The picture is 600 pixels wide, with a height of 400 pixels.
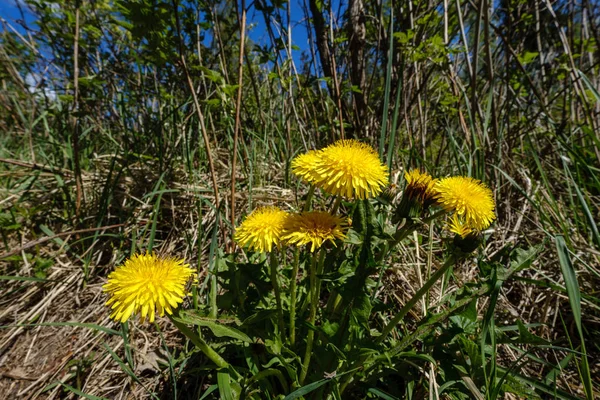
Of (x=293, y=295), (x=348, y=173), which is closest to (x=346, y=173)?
(x=348, y=173)

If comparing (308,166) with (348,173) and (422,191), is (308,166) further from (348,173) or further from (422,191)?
(422,191)

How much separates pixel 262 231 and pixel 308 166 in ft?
0.70

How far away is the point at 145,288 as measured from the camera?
0.72 metres

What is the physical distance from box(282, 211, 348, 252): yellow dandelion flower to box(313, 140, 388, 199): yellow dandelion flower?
0.08 meters

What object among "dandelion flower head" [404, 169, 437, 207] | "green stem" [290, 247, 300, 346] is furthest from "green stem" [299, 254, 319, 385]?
"dandelion flower head" [404, 169, 437, 207]

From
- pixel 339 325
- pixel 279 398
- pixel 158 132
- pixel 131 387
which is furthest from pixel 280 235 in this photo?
pixel 158 132

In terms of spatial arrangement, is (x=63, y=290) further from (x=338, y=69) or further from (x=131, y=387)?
(x=338, y=69)

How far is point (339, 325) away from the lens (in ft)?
2.98

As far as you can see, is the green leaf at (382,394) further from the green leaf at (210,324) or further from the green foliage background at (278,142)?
the green foliage background at (278,142)

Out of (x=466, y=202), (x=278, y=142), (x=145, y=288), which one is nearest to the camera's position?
(x=145, y=288)

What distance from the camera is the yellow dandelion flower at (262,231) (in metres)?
0.85

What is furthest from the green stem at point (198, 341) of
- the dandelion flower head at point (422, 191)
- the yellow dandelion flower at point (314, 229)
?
the dandelion flower head at point (422, 191)

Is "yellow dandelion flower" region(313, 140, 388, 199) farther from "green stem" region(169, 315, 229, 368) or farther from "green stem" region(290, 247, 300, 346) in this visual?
"green stem" region(169, 315, 229, 368)

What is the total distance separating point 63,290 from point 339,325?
54.4 inches
